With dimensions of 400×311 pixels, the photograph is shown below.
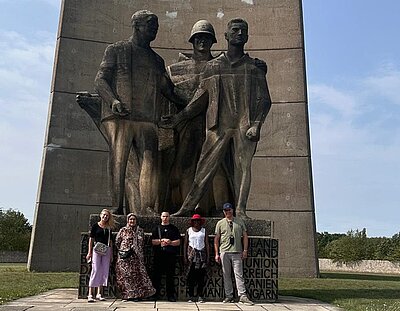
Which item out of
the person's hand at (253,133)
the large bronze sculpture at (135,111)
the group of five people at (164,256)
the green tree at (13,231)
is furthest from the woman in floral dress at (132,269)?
the green tree at (13,231)

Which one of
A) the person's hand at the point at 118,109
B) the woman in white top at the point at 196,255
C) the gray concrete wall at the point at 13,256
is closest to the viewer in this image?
the woman in white top at the point at 196,255

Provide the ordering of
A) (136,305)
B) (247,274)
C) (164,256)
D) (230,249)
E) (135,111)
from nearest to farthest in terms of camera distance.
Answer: (136,305) → (230,249) → (164,256) → (247,274) → (135,111)

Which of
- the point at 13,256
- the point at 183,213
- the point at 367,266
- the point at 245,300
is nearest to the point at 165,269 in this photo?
the point at 183,213

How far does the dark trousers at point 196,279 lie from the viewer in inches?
305

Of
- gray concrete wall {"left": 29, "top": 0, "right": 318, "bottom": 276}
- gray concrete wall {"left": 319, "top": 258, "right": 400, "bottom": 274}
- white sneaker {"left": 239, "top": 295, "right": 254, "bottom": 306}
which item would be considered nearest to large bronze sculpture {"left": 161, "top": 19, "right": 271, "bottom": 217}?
white sneaker {"left": 239, "top": 295, "right": 254, "bottom": 306}

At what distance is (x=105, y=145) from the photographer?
16438 mm

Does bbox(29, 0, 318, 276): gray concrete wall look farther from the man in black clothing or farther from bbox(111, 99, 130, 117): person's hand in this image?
the man in black clothing

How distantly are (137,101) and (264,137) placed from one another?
28.1ft

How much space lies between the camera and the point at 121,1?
56.7 feet

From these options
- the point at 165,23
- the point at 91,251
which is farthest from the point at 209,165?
the point at 165,23

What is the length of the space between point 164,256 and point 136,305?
93 centimetres

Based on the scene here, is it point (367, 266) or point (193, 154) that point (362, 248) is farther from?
point (193, 154)

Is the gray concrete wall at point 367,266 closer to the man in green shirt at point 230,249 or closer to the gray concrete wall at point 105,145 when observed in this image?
the gray concrete wall at point 105,145

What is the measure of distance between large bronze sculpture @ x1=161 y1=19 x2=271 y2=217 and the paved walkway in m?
1.59
